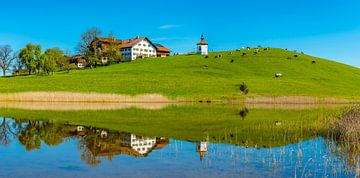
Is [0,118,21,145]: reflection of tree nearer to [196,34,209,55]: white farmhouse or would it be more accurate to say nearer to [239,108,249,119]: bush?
[239,108,249,119]: bush

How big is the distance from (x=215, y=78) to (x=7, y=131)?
72990 mm

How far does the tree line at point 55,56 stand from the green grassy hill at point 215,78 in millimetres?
9041

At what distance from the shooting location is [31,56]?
11231cm

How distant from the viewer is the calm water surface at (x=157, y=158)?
16.1 meters

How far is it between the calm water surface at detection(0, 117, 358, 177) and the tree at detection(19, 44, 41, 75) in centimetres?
9065

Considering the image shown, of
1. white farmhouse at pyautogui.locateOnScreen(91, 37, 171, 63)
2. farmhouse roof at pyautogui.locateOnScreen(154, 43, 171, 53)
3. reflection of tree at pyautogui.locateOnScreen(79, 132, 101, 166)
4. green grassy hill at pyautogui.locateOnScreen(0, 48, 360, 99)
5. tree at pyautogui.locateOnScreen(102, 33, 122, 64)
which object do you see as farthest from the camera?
farmhouse roof at pyautogui.locateOnScreen(154, 43, 171, 53)

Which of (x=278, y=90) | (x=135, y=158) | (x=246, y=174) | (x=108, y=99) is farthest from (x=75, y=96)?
(x=246, y=174)

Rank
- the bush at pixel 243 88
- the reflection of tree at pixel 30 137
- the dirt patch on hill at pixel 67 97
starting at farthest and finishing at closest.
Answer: the bush at pixel 243 88
the dirt patch on hill at pixel 67 97
the reflection of tree at pixel 30 137

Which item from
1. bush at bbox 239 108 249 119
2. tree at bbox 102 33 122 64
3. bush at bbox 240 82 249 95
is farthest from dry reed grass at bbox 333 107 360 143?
tree at bbox 102 33 122 64

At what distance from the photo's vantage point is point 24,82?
92.2 meters

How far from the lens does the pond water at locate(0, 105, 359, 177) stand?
635 inches

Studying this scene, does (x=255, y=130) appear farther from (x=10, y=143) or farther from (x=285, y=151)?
(x=10, y=143)

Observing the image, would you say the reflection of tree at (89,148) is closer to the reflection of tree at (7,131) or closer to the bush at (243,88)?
the reflection of tree at (7,131)

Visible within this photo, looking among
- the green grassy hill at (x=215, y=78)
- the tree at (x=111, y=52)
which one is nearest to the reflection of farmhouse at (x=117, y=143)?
the green grassy hill at (x=215, y=78)
